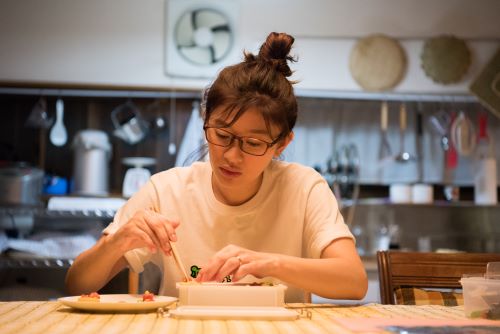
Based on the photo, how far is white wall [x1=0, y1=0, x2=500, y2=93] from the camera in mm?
3793

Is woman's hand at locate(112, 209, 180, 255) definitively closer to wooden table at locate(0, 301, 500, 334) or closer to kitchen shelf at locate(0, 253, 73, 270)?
wooden table at locate(0, 301, 500, 334)

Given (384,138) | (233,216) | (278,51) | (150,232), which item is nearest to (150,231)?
(150,232)

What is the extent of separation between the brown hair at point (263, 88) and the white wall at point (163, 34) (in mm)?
2145

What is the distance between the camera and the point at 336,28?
3959 millimetres

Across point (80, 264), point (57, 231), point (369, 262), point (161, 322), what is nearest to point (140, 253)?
point (80, 264)

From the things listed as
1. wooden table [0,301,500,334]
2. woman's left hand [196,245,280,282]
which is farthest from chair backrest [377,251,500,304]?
woman's left hand [196,245,280,282]

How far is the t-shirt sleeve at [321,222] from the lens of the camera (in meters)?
1.63

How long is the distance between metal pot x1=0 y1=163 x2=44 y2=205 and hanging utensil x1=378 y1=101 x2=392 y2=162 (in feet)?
6.39

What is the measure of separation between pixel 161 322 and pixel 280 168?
824mm

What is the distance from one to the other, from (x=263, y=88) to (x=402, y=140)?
8.50 feet

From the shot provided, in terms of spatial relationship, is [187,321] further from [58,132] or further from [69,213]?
[58,132]

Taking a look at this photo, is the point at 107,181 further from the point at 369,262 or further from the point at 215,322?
the point at 215,322

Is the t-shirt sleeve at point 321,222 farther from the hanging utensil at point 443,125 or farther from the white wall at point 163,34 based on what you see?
the hanging utensil at point 443,125

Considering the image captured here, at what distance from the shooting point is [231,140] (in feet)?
5.28
